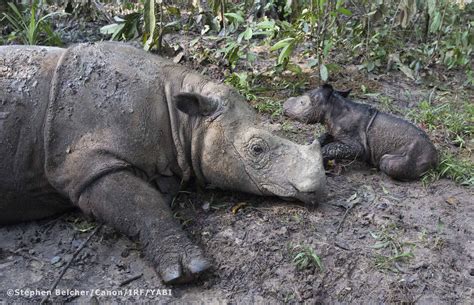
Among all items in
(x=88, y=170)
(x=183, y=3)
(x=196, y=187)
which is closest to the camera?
(x=88, y=170)

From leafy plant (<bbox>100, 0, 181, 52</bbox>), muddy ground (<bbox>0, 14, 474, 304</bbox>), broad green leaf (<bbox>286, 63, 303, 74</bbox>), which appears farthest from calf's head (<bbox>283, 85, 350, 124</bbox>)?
leafy plant (<bbox>100, 0, 181, 52</bbox>)

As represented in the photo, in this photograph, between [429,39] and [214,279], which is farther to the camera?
[429,39]

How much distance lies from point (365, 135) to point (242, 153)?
1.47 m

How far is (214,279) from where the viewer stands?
12.5 feet

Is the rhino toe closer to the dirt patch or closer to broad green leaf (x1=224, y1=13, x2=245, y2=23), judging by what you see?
the dirt patch

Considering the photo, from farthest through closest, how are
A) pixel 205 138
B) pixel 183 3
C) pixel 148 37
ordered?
pixel 183 3, pixel 148 37, pixel 205 138

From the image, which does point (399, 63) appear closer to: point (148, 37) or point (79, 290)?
Answer: point (148, 37)

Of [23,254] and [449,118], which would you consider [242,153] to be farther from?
[449,118]

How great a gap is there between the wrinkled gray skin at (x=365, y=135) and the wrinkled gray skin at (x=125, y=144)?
0.97 metres

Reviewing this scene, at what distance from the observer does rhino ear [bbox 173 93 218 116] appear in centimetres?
425

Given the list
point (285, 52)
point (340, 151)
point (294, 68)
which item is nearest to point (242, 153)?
point (340, 151)

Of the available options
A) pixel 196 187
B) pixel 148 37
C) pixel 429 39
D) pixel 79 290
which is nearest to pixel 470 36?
pixel 429 39

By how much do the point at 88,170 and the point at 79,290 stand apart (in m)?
0.79

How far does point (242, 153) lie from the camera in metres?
4.33
